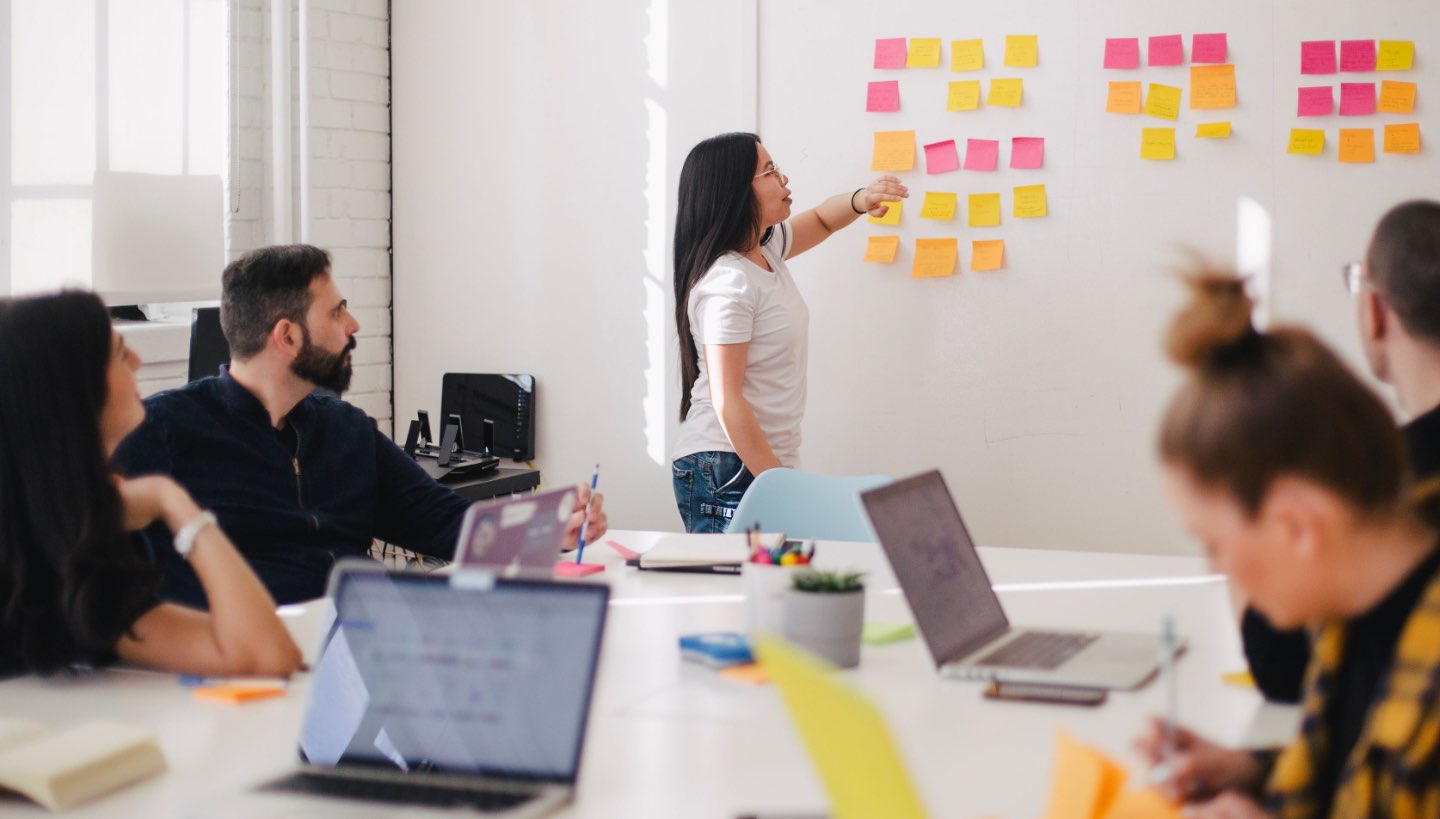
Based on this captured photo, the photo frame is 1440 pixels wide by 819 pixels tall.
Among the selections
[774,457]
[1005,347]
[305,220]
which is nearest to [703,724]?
[774,457]

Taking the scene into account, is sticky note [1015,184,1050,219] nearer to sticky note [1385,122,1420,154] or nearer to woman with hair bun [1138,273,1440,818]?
sticky note [1385,122,1420,154]

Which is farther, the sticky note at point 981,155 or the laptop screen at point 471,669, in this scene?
the sticky note at point 981,155

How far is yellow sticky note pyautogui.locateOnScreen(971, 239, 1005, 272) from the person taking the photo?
369 cm

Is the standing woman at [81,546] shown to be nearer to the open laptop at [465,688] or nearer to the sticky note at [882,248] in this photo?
the open laptop at [465,688]

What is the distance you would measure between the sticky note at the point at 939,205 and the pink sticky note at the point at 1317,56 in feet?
3.01

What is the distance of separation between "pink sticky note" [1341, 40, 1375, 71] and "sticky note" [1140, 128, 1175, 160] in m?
0.43

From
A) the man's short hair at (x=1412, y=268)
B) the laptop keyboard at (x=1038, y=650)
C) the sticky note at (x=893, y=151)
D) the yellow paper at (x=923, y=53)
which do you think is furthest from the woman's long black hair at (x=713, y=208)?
the man's short hair at (x=1412, y=268)

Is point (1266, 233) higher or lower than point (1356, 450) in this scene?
higher

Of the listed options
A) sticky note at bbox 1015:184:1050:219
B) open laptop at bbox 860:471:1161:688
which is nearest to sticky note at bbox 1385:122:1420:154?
sticky note at bbox 1015:184:1050:219

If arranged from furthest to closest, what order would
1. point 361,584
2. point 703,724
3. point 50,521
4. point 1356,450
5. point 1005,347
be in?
point 1005,347 → point 50,521 → point 703,724 → point 361,584 → point 1356,450

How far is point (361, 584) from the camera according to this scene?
132 cm

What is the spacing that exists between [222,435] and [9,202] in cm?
134

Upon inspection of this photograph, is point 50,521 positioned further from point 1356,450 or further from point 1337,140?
point 1337,140

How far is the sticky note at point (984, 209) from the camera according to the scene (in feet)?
12.1
